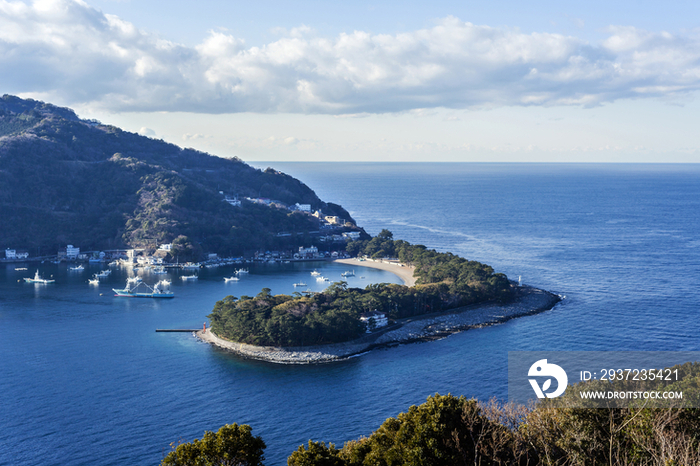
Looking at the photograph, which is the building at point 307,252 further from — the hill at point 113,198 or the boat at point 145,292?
the boat at point 145,292

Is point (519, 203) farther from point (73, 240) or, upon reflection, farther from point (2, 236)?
point (2, 236)

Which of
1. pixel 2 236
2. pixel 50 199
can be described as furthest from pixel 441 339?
pixel 50 199

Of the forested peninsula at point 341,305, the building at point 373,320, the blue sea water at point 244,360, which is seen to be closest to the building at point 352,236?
the blue sea water at point 244,360

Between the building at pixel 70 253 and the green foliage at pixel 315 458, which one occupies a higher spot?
the building at pixel 70 253

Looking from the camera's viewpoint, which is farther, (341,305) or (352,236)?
(352,236)

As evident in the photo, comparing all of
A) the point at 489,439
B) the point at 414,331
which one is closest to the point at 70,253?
the point at 414,331

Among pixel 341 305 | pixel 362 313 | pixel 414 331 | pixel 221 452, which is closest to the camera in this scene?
pixel 221 452

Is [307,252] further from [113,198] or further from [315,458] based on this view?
[315,458]
